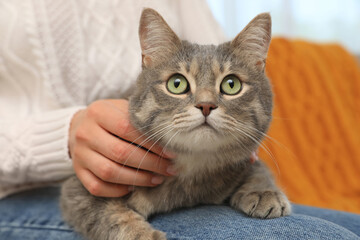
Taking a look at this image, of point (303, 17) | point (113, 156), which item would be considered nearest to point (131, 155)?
point (113, 156)

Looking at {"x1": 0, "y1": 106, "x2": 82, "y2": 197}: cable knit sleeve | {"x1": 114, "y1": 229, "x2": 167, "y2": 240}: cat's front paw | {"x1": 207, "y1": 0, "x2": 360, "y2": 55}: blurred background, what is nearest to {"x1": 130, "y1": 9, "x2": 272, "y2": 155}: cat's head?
{"x1": 114, "y1": 229, "x2": 167, "y2": 240}: cat's front paw

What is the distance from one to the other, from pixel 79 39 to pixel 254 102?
0.67 metres

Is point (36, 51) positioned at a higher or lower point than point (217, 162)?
higher

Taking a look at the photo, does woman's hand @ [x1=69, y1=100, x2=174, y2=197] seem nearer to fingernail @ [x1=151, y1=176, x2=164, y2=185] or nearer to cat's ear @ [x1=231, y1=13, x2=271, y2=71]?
fingernail @ [x1=151, y1=176, x2=164, y2=185]

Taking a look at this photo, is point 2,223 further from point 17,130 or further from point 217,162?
point 217,162

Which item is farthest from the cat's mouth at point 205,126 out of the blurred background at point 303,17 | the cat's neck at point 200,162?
the blurred background at point 303,17

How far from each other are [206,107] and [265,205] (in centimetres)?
30

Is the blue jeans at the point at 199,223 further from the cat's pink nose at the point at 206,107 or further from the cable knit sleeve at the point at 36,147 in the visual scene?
the cat's pink nose at the point at 206,107

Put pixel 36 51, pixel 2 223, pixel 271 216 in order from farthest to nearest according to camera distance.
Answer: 1. pixel 36 51
2. pixel 2 223
3. pixel 271 216

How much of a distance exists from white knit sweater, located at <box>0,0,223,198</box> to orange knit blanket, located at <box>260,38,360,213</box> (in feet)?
2.79

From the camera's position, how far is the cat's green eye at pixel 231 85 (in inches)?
32.9

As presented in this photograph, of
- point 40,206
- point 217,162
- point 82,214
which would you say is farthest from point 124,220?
point 40,206

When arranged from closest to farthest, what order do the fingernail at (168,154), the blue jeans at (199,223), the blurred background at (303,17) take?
the blue jeans at (199,223)
the fingernail at (168,154)
the blurred background at (303,17)

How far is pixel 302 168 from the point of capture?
1843 mm
